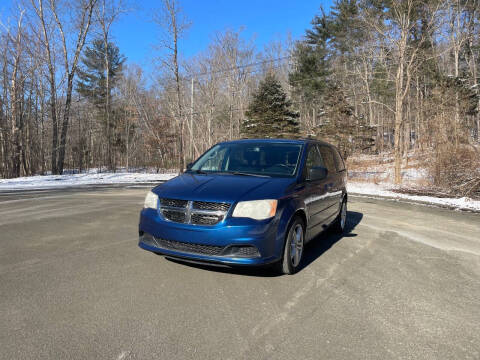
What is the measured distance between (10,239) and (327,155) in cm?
575

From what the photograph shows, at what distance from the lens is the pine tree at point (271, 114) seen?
92.3 ft

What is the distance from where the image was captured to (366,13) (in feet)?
64.3

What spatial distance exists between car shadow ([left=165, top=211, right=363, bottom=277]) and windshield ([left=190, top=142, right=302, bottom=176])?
1281 mm

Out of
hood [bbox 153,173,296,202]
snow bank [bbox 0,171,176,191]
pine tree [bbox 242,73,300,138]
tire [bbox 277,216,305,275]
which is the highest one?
pine tree [bbox 242,73,300,138]

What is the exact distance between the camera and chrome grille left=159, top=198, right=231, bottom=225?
3.74 metres

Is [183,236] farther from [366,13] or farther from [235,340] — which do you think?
[366,13]

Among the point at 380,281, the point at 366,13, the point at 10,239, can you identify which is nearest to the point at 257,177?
the point at 380,281

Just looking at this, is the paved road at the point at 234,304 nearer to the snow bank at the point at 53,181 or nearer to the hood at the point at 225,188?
the hood at the point at 225,188

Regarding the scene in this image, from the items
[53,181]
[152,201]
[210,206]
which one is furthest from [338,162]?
[53,181]

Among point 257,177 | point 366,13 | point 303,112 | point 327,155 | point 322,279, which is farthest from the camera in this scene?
point 303,112

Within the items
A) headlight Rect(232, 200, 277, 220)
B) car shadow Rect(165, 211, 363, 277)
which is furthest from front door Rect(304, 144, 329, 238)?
headlight Rect(232, 200, 277, 220)

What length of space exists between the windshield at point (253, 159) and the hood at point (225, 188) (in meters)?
0.35

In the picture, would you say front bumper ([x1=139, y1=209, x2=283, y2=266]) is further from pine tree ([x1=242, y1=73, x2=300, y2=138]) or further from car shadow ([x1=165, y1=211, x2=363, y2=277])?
pine tree ([x1=242, y1=73, x2=300, y2=138])

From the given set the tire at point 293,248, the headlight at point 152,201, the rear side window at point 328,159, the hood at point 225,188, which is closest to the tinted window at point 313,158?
the rear side window at point 328,159
